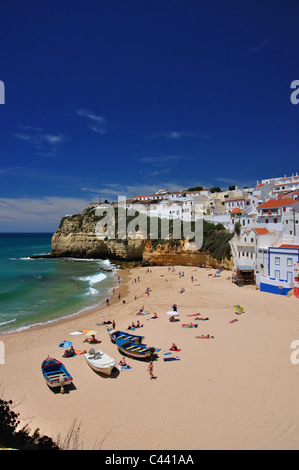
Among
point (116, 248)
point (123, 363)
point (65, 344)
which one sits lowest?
point (65, 344)

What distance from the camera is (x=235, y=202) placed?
177ft

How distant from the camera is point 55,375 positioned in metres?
11.7

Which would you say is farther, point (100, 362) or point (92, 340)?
point (92, 340)

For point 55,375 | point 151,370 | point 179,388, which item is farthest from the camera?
point 151,370

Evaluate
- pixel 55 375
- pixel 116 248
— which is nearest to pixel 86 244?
pixel 116 248

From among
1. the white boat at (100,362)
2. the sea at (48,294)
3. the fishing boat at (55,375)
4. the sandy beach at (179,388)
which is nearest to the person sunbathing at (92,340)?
the sandy beach at (179,388)

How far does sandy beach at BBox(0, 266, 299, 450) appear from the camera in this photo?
846 centimetres

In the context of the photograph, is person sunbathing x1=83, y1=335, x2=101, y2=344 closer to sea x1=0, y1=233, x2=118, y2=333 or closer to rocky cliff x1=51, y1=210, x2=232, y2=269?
sea x1=0, y1=233, x2=118, y2=333

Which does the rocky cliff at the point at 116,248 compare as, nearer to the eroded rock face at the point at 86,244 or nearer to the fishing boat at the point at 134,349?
the eroded rock face at the point at 86,244

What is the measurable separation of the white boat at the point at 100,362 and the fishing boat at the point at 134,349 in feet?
4.41

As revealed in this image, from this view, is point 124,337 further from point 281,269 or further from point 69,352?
point 281,269

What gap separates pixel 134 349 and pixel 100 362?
198 centimetres

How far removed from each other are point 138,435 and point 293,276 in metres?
20.2

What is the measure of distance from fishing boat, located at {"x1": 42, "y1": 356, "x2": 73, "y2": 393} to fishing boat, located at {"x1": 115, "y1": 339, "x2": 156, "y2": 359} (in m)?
3.30
